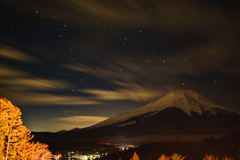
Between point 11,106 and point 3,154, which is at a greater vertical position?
point 11,106

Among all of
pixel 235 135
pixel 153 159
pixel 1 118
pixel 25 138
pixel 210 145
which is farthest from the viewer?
pixel 235 135

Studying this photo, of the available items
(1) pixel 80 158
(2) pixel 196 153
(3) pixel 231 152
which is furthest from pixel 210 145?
(1) pixel 80 158

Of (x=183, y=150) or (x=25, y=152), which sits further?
(x=183, y=150)

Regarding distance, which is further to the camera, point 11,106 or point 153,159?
point 153,159

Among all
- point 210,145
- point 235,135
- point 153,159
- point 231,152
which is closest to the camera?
point 231,152

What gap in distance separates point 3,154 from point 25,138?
6.95 ft

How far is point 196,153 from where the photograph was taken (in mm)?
95000

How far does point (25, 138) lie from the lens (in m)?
21.1

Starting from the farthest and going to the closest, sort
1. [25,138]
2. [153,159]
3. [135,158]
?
1. [153,159]
2. [135,158]
3. [25,138]

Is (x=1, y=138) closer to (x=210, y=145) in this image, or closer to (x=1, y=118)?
(x=1, y=118)

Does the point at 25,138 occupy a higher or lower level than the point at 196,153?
higher

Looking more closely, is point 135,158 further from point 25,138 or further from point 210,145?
point 210,145

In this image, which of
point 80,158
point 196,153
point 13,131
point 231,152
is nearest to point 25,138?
point 13,131

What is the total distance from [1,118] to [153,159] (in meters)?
81.6
